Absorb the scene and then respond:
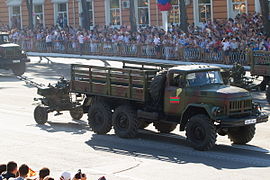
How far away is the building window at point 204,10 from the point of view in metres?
46.8

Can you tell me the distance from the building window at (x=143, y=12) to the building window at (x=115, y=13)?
2.57m

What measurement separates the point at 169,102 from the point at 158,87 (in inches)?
19.6

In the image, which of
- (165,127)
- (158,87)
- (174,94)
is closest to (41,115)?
(165,127)

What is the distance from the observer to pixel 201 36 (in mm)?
36875

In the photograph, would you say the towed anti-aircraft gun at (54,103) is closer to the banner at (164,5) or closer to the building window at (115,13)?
the banner at (164,5)

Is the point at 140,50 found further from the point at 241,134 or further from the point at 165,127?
the point at 241,134

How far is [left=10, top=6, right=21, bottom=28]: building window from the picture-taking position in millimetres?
65000

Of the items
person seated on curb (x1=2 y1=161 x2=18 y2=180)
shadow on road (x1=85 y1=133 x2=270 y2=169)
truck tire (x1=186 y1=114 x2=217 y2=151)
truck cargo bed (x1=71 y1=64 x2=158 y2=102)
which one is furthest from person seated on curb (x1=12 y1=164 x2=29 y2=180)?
truck cargo bed (x1=71 y1=64 x2=158 y2=102)

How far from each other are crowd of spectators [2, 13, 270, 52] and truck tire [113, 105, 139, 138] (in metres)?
14.9

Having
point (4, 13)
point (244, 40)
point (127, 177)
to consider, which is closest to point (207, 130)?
point (127, 177)

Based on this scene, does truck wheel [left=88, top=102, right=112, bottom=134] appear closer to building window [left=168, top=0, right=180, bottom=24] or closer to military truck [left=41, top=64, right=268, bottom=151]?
military truck [left=41, top=64, right=268, bottom=151]

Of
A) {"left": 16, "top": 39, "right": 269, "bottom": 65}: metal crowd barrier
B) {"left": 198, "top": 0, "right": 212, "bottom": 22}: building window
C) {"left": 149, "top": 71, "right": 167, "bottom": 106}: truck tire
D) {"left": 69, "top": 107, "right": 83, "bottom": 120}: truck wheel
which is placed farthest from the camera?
{"left": 198, "top": 0, "right": 212, "bottom": 22}: building window

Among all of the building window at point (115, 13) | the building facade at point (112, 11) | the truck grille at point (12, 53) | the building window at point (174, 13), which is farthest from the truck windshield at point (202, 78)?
the building window at point (115, 13)

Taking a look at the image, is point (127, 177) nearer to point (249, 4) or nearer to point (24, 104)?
point (24, 104)
